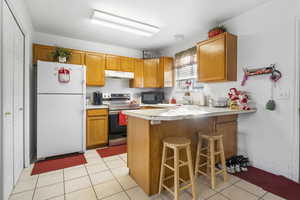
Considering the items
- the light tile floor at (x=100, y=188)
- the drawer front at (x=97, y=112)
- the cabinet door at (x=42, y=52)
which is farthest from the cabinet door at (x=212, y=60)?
the cabinet door at (x=42, y=52)

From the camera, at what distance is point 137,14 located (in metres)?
2.52

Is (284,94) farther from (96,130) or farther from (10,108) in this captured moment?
(10,108)

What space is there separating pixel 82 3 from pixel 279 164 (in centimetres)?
375

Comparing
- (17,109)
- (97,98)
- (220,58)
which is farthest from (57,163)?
(220,58)

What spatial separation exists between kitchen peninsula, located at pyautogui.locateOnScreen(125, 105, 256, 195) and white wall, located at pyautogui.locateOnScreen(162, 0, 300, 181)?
33cm

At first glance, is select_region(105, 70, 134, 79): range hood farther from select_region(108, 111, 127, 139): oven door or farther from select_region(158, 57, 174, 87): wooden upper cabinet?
select_region(108, 111, 127, 139): oven door

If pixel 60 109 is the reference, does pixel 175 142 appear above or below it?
below

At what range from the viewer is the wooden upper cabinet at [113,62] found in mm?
3740

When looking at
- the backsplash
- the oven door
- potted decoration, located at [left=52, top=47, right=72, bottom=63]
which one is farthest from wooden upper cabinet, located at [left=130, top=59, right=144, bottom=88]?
potted decoration, located at [left=52, top=47, right=72, bottom=63]

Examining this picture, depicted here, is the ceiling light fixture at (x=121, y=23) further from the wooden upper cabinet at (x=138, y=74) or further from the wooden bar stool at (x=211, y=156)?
the wooden bar stool at (x=211, y=156)

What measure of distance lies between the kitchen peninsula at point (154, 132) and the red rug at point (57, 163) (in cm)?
115

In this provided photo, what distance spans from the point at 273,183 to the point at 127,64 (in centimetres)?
372

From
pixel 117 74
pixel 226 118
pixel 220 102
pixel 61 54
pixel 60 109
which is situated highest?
pixel 61 54

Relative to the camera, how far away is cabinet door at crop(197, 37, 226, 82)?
2.50 m
